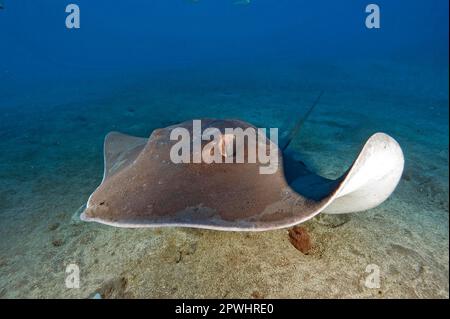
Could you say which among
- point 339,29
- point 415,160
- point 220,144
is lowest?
point 415,160

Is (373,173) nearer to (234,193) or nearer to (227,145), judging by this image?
(234,193)

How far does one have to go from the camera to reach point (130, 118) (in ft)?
28.7

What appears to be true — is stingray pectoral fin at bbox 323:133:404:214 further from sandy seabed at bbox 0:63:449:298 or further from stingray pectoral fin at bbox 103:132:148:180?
stingray pectoral fin at bbox 103:132:148:180

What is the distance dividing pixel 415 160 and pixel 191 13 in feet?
373

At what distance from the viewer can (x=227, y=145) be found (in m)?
2.41

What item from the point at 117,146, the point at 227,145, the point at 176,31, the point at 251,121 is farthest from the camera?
the point at 176,31

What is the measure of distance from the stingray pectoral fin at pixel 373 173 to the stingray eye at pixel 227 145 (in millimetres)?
980

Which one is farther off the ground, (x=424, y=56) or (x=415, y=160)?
(x=424, y=56)

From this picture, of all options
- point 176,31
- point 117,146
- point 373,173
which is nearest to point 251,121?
point 117,146

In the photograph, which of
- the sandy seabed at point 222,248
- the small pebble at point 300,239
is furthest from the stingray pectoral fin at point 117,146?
the small pebble at point 300,239

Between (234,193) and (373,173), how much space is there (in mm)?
940

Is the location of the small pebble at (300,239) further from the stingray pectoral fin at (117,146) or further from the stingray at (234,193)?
the stingray pectoral fin at (117,146)
